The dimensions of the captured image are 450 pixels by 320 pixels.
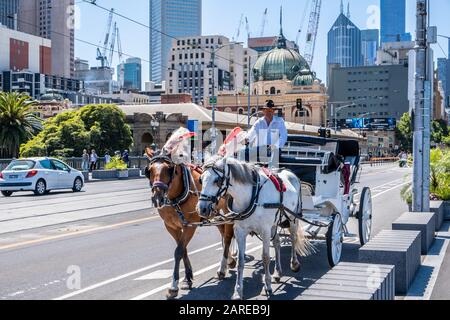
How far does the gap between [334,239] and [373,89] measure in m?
190

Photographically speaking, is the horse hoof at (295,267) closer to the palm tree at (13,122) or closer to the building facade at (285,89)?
the palm tree at (13,122)

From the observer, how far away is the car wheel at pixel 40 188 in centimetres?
2775

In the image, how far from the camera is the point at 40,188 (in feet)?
91.5

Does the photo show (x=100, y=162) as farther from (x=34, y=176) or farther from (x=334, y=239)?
(x=334, y=239)

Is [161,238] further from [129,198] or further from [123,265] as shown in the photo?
[129,198]

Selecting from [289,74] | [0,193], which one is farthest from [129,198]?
[289,74]

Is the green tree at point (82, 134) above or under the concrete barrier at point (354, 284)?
above

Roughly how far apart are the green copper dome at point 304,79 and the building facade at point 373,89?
1757 inches

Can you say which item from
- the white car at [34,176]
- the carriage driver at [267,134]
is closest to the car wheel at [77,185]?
the white car at [34,176]

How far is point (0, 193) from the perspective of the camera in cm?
3034

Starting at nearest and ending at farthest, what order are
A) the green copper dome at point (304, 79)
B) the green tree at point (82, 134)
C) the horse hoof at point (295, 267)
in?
the horse hoof at point (295, 267), the green tree at point (82, 134), the green copper dome at point (304, 79)

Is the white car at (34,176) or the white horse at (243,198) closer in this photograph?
the white horse at (243,198)

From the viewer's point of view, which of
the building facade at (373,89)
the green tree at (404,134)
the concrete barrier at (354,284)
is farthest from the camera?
the building facade at (373,89)

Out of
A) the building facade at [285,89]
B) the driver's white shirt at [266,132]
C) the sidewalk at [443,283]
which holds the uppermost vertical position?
the building facade at [285,89]
